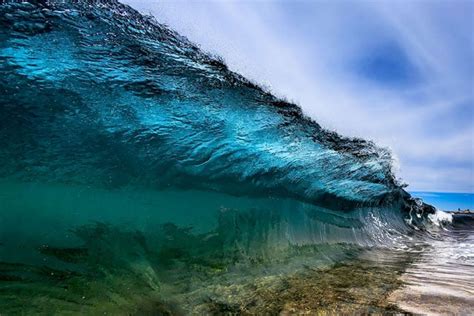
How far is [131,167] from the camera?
19.4 feet

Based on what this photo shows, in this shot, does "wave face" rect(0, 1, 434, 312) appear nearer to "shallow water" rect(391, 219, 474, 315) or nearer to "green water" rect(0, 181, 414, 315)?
"green water" rect(0, 181, 414, 315)

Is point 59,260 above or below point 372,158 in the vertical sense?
below

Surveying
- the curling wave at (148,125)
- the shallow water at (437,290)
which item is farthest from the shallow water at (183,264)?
the curling wave at (148,125)

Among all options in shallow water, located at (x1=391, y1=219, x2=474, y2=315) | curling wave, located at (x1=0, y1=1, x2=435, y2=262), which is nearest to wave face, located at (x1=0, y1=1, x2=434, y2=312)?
curling wave, located at (x1=0, y1=1, x2=435, y2=262)

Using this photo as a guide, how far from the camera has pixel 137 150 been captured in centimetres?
586

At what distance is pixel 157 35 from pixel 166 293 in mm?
3496

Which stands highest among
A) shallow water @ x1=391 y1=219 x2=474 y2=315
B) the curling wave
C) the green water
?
the curling wave

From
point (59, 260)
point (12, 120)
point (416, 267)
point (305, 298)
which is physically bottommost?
point (59, 260)

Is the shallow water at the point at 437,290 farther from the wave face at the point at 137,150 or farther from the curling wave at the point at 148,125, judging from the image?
the curling wave at the point at 148,125

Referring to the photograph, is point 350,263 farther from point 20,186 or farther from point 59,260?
point 20,186

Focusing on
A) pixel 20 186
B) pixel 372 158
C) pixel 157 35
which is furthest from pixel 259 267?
pixel 372 158

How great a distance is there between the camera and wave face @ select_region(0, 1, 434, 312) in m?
4.04

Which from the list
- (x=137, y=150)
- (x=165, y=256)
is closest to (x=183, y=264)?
(x=165, y=256)

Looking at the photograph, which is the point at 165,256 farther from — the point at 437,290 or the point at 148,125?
the point at 437,290
